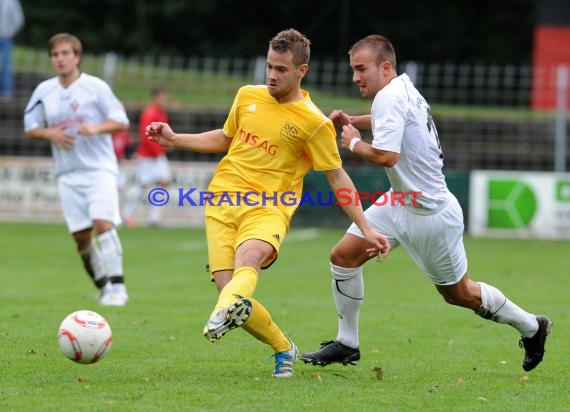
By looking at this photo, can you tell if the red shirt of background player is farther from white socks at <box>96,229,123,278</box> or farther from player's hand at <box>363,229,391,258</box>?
player's hand at <box>363,229,391,258</box>

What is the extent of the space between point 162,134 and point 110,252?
349 cm

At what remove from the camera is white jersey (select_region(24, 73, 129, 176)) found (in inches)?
416

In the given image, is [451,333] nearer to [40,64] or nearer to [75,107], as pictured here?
[75,107]

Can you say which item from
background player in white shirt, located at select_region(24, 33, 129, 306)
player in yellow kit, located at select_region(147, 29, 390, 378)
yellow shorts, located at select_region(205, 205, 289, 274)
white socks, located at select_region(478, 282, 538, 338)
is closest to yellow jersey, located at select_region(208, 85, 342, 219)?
player in yellow kit, located at select_region(147, 29, 390, 378)

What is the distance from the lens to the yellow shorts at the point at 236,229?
6.91m

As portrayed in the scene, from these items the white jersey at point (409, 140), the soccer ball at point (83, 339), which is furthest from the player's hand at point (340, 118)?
the soccer ball at point (83, 339)

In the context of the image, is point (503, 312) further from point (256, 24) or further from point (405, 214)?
point (256, 24)

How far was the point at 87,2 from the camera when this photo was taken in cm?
4038

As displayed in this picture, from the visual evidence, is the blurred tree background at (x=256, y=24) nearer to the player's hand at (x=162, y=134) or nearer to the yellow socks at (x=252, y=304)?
the player's hand at (x=162, y=134)

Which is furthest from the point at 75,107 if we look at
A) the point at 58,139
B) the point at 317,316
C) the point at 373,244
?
the point at 373,244

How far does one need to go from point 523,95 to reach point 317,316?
1449 cm

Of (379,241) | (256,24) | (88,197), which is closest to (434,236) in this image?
(379,241)

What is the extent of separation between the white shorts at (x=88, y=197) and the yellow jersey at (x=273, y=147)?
3.44 metres

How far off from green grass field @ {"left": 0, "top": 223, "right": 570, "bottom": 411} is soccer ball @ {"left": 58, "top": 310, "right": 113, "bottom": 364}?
178 millimetres
